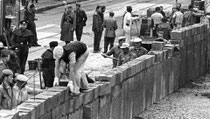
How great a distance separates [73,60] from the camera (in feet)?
60.0

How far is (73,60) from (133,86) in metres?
7.08

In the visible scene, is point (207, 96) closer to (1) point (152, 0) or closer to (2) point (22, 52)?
(2) point (22, 52)

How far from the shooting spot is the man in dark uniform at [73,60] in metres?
18.2

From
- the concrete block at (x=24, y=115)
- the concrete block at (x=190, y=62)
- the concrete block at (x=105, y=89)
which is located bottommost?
the concrete block at (x=190, y=62)

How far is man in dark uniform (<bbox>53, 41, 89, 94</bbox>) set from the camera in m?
18.2

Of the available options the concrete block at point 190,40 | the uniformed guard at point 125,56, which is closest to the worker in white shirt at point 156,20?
the concrete block at point 190,40

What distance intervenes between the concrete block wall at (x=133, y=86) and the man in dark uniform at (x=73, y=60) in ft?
0.93

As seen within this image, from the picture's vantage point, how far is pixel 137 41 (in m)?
25.5

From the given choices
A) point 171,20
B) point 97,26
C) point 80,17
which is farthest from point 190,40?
point 80,17

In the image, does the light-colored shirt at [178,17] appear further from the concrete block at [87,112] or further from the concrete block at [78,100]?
the concrete block at [78,100]

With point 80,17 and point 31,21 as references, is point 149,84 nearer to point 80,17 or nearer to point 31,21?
point 80,17

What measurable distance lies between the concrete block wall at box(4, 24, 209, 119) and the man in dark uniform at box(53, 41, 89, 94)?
28 centimetres

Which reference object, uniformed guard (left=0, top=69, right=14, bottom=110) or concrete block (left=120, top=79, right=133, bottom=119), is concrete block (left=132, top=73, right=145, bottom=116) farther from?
uniformed guard (left=0, top=69, right=14, bottom=110)

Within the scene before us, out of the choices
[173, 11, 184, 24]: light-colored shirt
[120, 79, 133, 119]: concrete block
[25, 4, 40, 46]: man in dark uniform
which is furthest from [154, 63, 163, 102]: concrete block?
[173, 11, 184, 24]: light-colored shirt
